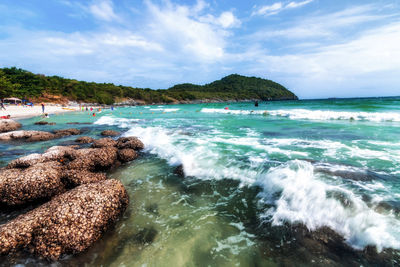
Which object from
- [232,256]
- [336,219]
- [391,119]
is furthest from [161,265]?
[391,119]

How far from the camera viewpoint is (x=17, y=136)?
12.1 metres

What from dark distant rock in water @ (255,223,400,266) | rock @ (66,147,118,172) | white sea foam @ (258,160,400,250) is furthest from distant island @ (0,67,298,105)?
dark distant rock in water @ (255,223,400,266)

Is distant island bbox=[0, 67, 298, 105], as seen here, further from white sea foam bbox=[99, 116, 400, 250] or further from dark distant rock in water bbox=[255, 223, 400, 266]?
dark distant rock in water bbox=[255, 223, 400, 266]

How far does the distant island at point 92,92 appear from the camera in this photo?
6150 cm

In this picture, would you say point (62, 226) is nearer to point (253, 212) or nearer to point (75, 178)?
point (75, 178)

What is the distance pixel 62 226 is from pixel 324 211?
5.14m

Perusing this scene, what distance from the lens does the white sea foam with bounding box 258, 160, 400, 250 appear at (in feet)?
10.7

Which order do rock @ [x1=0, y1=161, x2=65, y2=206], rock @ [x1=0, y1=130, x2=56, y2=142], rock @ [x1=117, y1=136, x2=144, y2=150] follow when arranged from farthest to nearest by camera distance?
1. rock @ [x1=0, y1=130, x2=56, y2=142]
2. rock @ [x1=117, y1=136, x2=144, y2=150]
3. rock @ [x1=0, y1=161, x2=65, y2=206]

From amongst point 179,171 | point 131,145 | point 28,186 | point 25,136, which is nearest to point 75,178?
point 28,186

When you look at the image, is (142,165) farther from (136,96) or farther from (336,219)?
(136,96)

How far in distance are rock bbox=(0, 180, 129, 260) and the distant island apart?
6478 centimetres

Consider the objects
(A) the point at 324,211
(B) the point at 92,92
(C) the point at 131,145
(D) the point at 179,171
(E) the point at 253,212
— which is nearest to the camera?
(A) the point at 324,211

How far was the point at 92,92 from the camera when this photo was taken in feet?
277

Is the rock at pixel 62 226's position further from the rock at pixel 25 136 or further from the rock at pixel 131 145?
the rock at pixel 25 136
